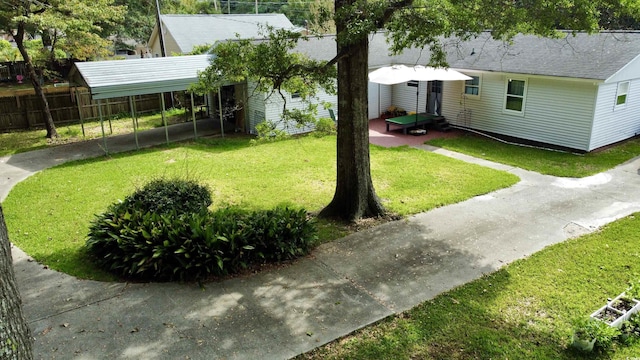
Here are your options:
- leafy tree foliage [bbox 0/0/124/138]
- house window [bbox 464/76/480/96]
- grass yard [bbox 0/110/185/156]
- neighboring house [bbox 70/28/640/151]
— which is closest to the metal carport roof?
neighboring house [bbox 70/28/640/151]

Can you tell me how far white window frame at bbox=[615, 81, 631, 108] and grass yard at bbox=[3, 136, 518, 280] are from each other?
221 inches

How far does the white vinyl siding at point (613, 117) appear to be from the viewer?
14.8 meters

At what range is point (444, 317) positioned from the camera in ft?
21.2

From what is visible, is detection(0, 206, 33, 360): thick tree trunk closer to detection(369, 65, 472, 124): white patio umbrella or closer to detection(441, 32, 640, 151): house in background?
detection(441, 32, 640, 151): house in background

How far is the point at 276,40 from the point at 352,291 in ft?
15.8

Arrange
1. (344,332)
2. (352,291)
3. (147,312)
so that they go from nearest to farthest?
(344,332), (147,312), (352,291)

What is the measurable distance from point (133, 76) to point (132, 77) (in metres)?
0.09

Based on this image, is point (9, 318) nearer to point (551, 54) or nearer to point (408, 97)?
point (551, 54)

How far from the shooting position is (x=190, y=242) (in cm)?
757

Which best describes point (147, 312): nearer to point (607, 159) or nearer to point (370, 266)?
point (370, 266)

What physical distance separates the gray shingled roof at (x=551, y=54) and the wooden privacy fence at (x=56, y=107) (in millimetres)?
10272

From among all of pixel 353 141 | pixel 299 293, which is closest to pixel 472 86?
pixel 353 141

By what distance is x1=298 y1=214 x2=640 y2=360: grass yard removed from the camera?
580 centimetres

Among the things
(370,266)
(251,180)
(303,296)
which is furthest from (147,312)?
(251,180)
